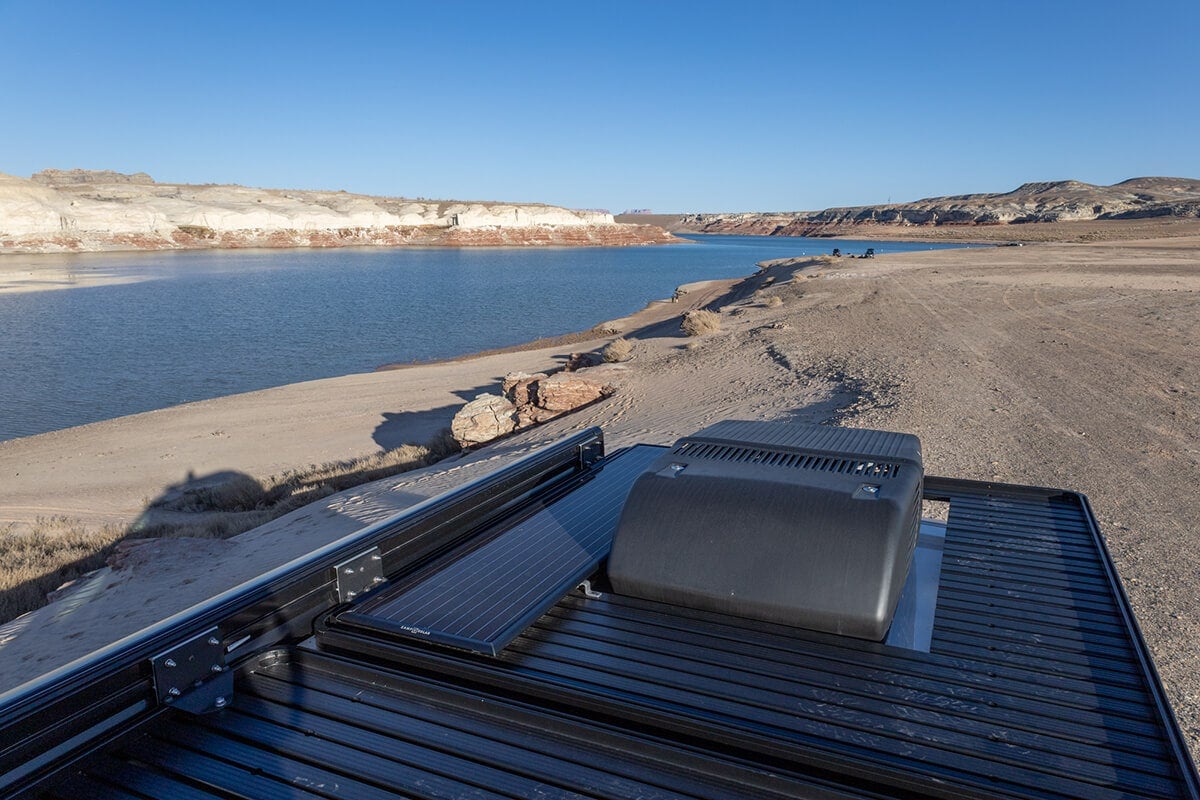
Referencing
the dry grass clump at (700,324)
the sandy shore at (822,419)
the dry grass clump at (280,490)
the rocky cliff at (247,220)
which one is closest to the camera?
the sandy shore at (822,419)

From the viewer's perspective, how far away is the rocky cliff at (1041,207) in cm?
10975

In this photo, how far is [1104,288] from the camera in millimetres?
22812

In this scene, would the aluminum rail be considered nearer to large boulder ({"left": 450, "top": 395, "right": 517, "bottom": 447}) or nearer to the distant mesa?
large boulder ({"left": 450, "top": 395, "right": 517, "bottom": 447})

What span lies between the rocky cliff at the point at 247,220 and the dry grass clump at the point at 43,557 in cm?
8468

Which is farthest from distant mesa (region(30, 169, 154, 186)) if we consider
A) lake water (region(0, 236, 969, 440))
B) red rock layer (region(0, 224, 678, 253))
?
lake water (region(0, 236, 969, 440))

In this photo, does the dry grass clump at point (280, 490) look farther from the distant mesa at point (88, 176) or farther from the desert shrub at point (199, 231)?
the distant mesa at point (88, 176)

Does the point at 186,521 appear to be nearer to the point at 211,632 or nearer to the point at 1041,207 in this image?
the point at 211,632

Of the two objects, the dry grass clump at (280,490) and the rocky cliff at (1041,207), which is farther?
the rocky cliff at (1041,207)

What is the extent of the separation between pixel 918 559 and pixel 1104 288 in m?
24.0

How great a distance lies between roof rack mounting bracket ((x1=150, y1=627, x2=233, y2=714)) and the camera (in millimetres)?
2344

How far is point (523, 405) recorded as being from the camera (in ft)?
45.2

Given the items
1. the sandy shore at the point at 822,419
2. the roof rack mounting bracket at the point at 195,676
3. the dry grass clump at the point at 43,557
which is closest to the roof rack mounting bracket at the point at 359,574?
the roof rack mounting bracket at the point at 195,676

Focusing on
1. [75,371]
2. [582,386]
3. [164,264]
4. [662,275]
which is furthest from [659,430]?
[164,264]

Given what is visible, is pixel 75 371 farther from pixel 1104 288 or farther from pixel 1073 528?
pixel 1104 288
